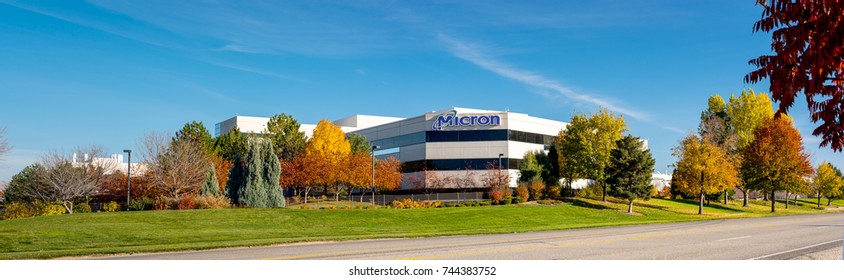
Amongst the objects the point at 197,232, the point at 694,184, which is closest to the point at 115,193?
the point at 197,232

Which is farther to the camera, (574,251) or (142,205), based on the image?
(142,205)

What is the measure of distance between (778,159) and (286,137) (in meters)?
47.7

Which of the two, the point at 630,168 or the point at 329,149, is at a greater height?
the point at 329,149

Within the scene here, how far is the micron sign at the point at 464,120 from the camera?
68062mm

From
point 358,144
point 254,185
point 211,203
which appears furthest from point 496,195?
point 358,144

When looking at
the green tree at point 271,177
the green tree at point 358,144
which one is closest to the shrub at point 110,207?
the green tree at point 271,177

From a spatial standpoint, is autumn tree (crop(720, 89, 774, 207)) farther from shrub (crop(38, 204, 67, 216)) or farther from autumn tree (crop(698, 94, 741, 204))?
shrub (crop(38, 204, 67, 216))

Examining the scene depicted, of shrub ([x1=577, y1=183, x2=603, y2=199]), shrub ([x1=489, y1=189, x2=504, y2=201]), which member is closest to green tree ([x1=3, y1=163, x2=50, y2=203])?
shrub ([x1=489, y1=189, x2=504, y2=201])

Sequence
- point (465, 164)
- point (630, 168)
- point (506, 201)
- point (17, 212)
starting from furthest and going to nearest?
point (465, 164)
point (630, 168)
point (506, 201)
point (17, 212)

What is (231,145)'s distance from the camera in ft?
231

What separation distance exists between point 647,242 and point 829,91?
1251 centimetres

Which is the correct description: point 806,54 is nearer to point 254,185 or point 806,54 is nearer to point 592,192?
point 254,185

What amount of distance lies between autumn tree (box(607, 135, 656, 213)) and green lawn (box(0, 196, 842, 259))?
3.53 metres
